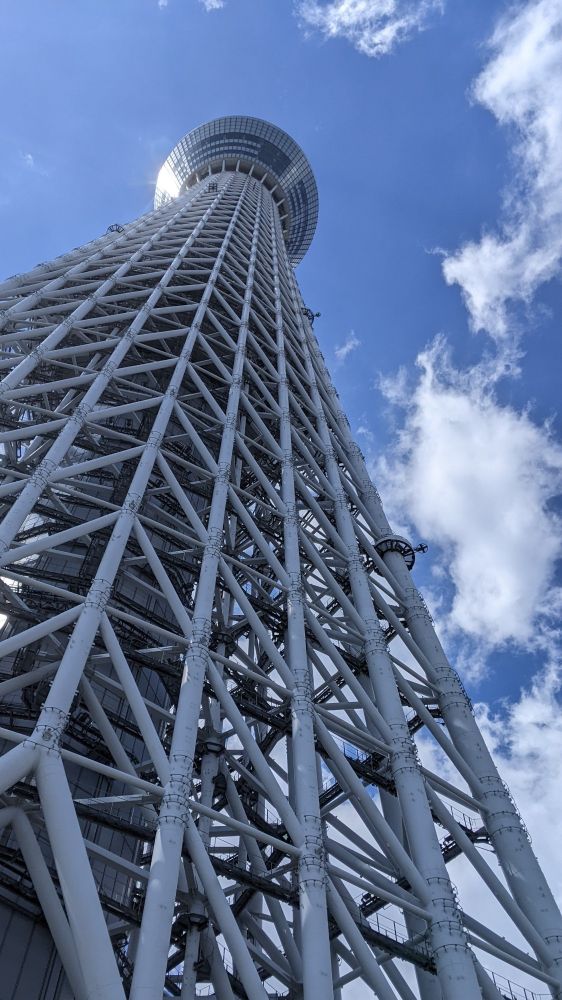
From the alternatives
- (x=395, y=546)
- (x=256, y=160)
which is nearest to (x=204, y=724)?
(x=395, y=546)

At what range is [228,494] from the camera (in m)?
22.7

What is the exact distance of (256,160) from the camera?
A: 86.5m

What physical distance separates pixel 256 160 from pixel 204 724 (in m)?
80.2

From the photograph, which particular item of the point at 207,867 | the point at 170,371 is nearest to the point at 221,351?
the point at 170,371

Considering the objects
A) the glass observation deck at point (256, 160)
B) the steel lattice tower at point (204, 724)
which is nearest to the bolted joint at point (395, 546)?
the steel lattice tower at point (204, 724)

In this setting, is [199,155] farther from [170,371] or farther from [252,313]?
[170,371]

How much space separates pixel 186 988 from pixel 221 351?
28679mm

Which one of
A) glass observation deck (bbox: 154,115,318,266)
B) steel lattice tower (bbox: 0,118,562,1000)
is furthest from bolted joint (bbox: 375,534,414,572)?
glass observation deck (bbox: 154,115,318,266)

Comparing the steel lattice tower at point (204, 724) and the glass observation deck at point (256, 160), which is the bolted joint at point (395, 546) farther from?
the glass observation deck at point (256, 160)

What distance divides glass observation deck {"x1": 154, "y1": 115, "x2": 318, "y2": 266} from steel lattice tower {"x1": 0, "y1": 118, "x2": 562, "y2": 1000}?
56661mm

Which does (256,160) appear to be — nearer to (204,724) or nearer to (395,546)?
(395,546)

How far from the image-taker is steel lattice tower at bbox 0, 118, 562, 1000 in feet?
40.0

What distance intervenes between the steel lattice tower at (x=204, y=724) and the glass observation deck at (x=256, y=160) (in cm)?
5666

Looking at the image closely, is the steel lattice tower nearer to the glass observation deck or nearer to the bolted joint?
the bolted joint
